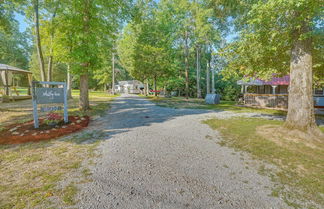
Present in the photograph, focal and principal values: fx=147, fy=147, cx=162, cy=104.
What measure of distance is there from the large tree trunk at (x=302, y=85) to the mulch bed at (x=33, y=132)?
7.85 meters

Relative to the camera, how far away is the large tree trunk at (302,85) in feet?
15.6

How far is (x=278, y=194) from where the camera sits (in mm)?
2359

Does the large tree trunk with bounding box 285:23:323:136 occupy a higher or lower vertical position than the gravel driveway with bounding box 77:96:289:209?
higher

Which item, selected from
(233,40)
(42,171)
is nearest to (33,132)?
(42,171)

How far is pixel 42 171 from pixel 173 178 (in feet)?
8.37

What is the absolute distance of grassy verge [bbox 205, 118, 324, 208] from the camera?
2.35 m

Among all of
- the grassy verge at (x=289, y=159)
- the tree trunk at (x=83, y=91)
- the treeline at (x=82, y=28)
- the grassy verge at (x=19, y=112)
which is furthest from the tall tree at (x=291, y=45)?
the grassy verge at (x=19, y=112)

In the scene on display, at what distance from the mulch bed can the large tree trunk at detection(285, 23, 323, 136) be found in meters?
7.85

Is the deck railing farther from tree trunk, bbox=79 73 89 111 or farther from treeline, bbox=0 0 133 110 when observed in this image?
tree trunk, bbox=79 73 89 111

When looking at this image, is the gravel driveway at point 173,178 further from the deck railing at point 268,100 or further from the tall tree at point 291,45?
the deck railing at point 268,100

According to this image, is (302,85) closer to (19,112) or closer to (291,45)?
(291,45)

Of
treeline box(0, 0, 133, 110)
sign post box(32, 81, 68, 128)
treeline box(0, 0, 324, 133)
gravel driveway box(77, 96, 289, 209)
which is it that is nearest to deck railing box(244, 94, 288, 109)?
treeline box(0, 0, 324, 133)

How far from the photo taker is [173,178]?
2.76 metres

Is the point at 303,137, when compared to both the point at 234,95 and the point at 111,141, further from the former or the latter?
the point at 234,95
